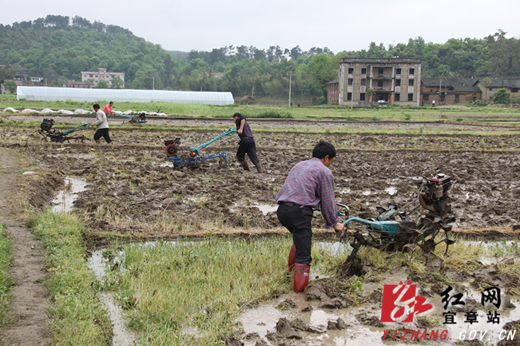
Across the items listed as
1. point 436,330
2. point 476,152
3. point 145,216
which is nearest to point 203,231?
point 145,216

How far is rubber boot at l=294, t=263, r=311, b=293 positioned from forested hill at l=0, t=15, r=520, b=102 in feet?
205

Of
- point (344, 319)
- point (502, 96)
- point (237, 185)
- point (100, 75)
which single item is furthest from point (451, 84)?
point (100, 75)

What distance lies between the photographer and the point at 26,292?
12.5 ft

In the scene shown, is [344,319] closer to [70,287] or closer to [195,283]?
[195,283]

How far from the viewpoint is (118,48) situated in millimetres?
155000

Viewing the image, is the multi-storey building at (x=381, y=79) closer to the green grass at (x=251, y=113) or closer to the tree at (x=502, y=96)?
the tree at (x=502, y=96)

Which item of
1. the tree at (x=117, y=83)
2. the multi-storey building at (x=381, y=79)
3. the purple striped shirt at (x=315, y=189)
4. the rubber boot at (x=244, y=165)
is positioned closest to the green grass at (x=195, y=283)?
the purple striped shirt at (x=315, y=189)

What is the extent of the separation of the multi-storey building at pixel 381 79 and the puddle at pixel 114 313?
2265 inches

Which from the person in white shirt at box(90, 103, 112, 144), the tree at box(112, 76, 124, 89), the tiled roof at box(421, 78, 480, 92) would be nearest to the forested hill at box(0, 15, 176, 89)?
the tree at box(112, 76, 124, 89)

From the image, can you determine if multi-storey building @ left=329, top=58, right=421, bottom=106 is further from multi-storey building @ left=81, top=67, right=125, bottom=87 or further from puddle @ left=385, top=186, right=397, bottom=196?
multi-storey building @ left=81, top=67, right=125, bottom=87

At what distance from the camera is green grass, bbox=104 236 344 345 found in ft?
11.4

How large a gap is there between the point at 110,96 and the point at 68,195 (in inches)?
1602

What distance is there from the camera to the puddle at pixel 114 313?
11.0ft

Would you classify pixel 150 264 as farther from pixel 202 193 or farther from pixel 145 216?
pixel 202 193
